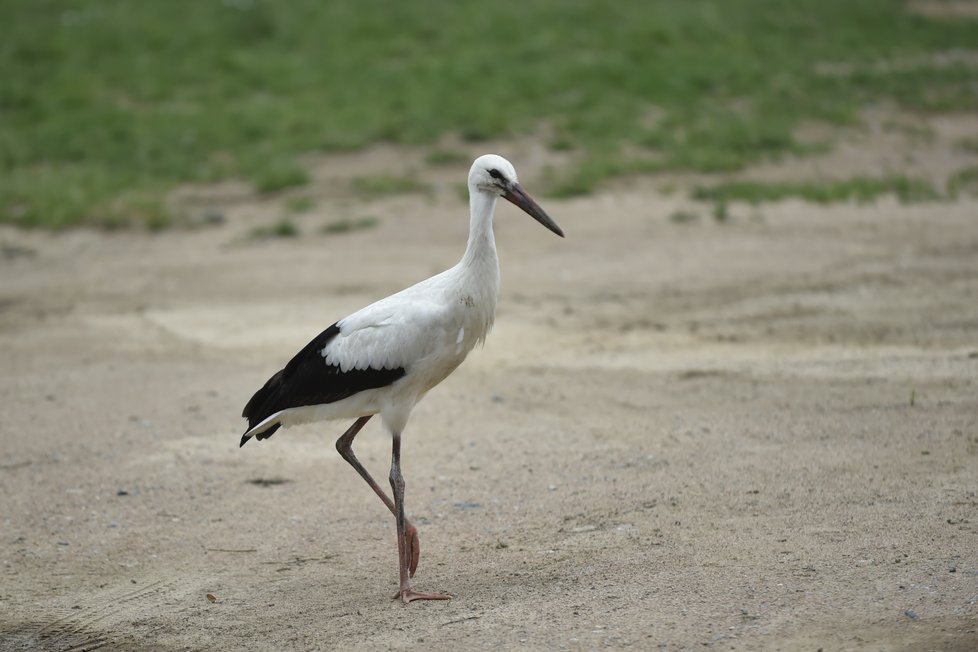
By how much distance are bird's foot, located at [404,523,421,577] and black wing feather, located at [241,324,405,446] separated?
0.70 m

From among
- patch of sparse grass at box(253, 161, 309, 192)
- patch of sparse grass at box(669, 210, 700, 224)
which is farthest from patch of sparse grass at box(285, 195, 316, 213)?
patch of sparse grass at box(669, 210, 700, 224)

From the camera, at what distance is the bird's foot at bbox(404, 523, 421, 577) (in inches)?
219

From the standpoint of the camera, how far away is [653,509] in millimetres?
6023

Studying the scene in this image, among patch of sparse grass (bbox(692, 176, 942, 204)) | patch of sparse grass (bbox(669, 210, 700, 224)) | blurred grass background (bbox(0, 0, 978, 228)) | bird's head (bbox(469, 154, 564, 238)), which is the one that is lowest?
patch of sparse grass (bbox(669, 210, 700, 224))

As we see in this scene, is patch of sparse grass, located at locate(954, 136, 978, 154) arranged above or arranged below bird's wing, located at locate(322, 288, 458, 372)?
above

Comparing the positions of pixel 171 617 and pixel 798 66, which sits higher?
pixel 798 66

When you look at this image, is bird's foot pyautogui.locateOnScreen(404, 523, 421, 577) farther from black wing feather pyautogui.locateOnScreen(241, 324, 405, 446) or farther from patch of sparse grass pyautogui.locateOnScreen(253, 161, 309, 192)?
patch of sparse grass pyautogui.locateOnScreen(253, 161, 309, 192)

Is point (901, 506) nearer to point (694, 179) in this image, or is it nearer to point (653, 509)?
point (653, 509)

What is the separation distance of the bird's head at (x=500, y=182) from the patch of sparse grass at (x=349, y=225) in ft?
22.6

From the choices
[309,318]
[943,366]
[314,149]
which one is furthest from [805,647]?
[314,149]

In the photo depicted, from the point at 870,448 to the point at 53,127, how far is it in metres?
12.6

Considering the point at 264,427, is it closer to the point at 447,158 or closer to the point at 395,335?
the point at 395,335

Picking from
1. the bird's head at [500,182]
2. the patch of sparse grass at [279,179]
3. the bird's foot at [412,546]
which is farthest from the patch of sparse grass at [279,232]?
the bird's foot at [412,546]

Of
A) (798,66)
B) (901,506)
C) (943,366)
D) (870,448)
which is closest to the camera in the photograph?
(901,506)
